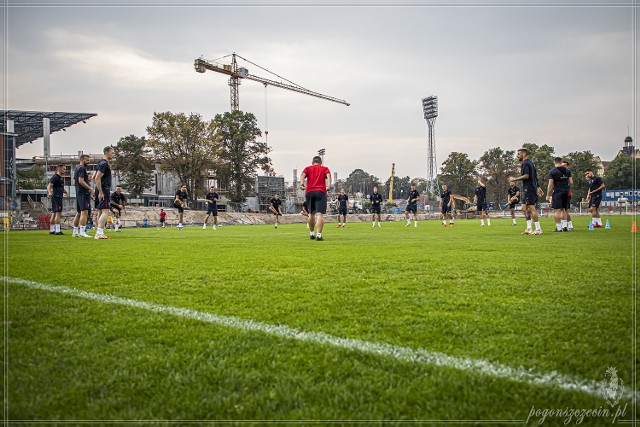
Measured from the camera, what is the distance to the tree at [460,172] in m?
88.0

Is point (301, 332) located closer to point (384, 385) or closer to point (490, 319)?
point (384, 385)

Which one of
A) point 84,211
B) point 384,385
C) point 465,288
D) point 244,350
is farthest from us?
point 84,211

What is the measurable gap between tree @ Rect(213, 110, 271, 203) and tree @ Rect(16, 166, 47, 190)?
104 ft

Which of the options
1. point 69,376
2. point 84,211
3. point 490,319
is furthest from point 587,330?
point 84,211

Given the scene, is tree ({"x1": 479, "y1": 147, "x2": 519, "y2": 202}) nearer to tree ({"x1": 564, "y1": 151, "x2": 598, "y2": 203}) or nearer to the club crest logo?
tree ({"x1": 564, "y1": 151, "x2": 598, "y2": 203})

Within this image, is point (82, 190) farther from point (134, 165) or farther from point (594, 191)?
point (134, 165)

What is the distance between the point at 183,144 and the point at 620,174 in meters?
78.5

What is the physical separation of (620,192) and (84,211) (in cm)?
8310

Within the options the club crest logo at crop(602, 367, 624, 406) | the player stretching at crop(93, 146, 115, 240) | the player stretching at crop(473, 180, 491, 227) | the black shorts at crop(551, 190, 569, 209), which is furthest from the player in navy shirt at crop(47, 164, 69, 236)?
the player stretching at crop(473, 180, 491, 227)

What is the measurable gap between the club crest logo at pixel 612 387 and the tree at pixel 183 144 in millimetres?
50575

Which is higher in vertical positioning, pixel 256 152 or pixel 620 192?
pixel 256 152

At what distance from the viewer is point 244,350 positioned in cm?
246

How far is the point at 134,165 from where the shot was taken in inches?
2319

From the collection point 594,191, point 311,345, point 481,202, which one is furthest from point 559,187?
point 311,345
